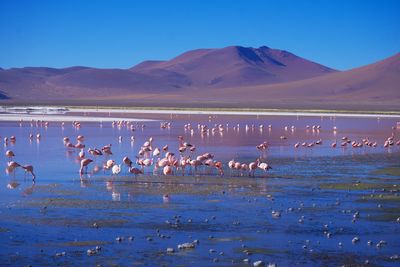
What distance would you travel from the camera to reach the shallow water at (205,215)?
977cm

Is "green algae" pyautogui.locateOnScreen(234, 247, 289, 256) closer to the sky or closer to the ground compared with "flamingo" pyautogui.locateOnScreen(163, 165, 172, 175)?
closer to the ground

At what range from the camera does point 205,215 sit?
12344 mm

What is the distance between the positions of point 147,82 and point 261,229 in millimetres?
179966

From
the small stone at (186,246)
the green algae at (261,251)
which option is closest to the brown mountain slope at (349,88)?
the green algae at (261,251)

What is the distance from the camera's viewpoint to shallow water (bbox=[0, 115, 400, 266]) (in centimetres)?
977

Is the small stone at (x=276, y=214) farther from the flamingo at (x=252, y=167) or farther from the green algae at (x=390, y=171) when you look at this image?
the green algae at (x=390, y=171)

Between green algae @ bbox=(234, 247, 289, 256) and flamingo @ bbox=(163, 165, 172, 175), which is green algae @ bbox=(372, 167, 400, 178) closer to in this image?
flamingo @ bbox=(163, 165, 172, 175)

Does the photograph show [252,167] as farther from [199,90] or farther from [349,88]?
[199,90]

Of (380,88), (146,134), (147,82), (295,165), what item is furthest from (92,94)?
(295,165)

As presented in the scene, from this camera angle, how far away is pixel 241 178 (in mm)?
17375

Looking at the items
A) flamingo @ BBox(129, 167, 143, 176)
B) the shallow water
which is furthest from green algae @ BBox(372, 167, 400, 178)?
flamingo @ BBox(129, 167, 143, 176)

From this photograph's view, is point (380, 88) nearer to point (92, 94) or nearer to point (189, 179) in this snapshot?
point (92, 94)

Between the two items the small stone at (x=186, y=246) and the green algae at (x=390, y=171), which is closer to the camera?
the small stone at (x=186, y=246)

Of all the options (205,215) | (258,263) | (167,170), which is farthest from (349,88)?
(258,263)
